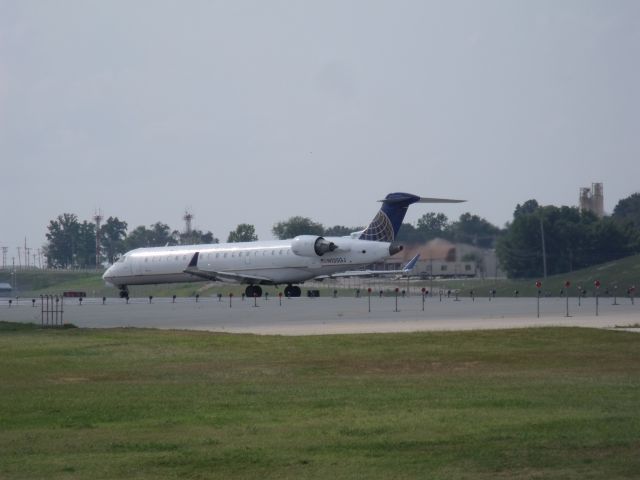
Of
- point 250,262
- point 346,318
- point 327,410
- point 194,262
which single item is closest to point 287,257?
point 250,262

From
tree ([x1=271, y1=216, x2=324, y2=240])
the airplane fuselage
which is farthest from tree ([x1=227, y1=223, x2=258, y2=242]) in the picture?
the airplane fuselage

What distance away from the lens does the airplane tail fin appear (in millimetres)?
77438

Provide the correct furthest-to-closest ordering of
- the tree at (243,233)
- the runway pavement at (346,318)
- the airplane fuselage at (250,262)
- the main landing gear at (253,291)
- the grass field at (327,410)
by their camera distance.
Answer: the tree at (243,233) < the main landing gear at (253,291) < the airplane fuselage at (250,262) < the runway pavement at (346,318) < the grass field at (327,410)

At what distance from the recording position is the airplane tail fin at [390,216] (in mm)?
77438

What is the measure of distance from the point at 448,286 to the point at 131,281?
1093 inches

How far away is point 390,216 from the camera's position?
7800cm

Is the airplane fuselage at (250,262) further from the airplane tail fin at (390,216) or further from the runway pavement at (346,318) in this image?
the runway pavement at (346,318)

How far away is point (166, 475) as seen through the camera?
1304cm

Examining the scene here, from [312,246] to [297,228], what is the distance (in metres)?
64.7

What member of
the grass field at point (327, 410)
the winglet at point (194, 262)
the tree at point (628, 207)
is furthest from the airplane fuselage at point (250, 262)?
the tree at point (628, 207)

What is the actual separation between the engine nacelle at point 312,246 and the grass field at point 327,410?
4538cm

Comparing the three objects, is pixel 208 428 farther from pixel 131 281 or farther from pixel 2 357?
pixel 131 281

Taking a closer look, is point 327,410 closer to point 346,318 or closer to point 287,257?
point 346,318

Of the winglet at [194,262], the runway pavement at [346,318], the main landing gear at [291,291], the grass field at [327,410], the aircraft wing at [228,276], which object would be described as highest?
the winglet at [194,262]
